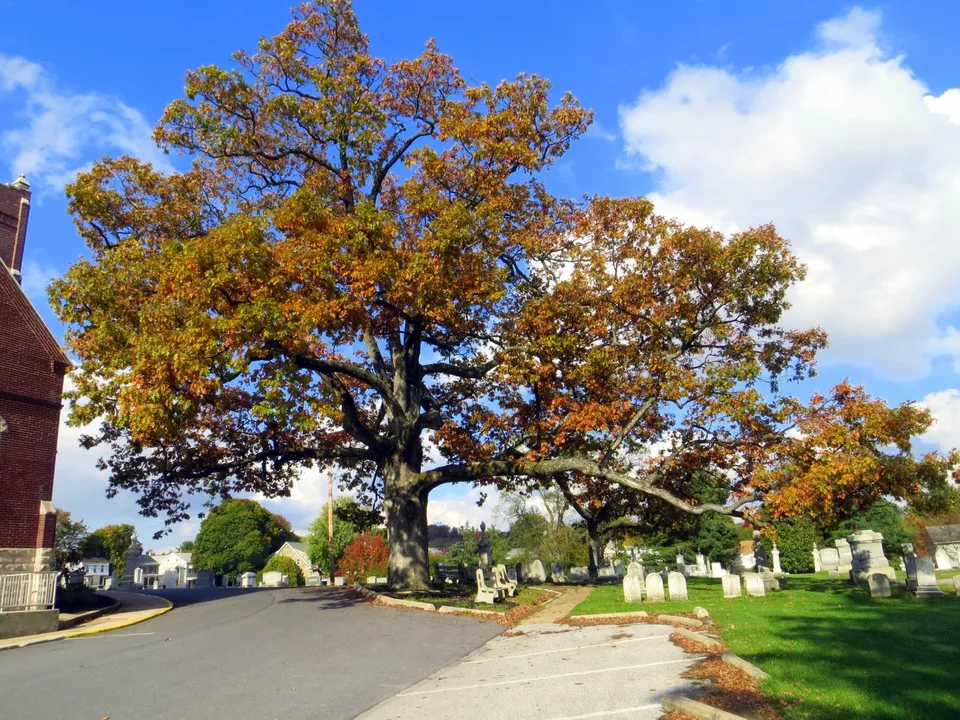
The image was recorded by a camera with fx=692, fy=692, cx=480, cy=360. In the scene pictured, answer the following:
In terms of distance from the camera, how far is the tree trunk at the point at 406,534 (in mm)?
20875

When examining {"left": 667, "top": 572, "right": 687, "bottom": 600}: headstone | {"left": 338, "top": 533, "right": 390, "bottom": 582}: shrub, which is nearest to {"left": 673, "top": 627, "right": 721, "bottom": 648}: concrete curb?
{"left": 667, "top": 572, "right": 687, "bottom": 600}: headstone

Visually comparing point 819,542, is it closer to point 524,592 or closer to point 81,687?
point 524,592

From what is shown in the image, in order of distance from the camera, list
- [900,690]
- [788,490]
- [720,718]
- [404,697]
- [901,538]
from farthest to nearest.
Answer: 1. [901,538]
2. [788,490]
3. [404,697]
4. [900,690]
5. [720,718]

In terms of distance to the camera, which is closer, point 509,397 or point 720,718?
point 720,718

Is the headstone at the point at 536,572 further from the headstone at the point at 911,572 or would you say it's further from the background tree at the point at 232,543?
the background tree at the point at 232,543

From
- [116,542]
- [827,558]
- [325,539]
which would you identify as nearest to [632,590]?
[827,558]

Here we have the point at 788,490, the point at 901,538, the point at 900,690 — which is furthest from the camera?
the point at 901,538

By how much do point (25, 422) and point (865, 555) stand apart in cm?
2465

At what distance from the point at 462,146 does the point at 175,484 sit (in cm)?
1383

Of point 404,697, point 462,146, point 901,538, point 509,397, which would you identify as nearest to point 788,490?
point 509,397

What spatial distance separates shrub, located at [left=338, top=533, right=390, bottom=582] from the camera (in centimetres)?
3606

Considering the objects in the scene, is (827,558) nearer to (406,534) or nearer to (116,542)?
(406,534)

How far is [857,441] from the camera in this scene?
610 inches

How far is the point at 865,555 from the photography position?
20547 millimetres
